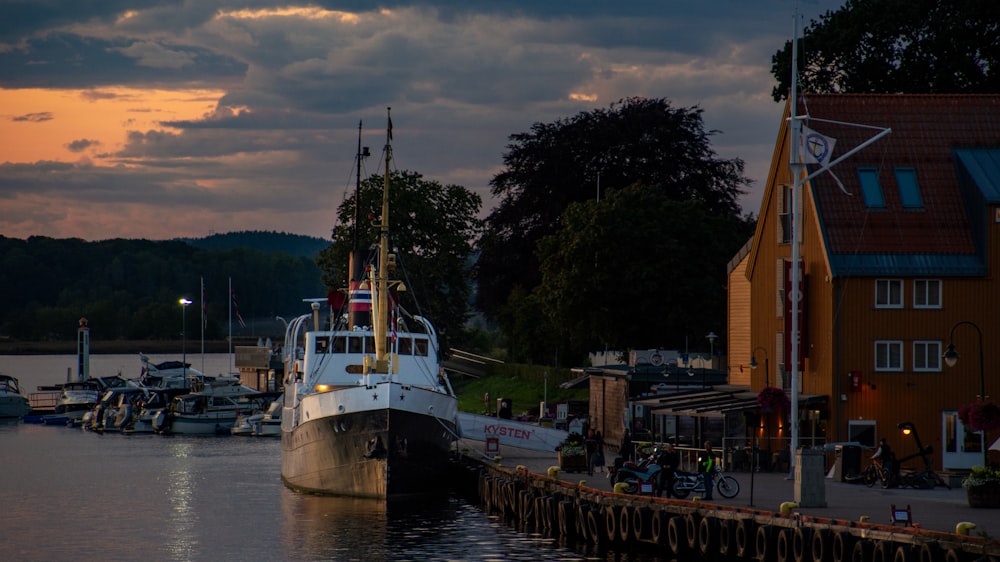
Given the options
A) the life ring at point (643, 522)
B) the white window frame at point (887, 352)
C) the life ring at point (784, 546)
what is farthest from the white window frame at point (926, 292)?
the life ring at point (784, 546)

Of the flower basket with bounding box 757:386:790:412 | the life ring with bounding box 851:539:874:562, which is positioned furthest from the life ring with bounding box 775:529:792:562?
the flower basket with bounding box 757:386:790:412

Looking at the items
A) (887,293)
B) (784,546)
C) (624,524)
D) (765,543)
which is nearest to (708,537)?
(765,543)

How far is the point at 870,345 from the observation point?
51469 mm

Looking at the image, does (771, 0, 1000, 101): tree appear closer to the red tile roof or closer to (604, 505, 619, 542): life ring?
the red tile roof

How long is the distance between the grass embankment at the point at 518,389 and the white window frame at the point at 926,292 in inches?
1385

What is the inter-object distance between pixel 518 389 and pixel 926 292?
51.8 meters

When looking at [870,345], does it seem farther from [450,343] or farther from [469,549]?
[450,343]

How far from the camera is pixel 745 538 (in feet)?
118

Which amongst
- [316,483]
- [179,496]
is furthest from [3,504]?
[316,483]

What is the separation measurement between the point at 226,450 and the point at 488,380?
84.1 feet

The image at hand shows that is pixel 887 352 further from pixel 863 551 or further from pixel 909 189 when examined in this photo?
pixel 863 551

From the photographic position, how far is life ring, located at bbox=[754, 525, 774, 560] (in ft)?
115

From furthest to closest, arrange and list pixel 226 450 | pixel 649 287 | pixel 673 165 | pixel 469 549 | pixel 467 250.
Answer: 1. pixel 467 250
2. pixel 673 165
3. pixel 226 450
4. pixel 649 287
5. pixel 469 549

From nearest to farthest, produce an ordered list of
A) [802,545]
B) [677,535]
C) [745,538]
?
[802,545]
[745,538]
[677,535]
